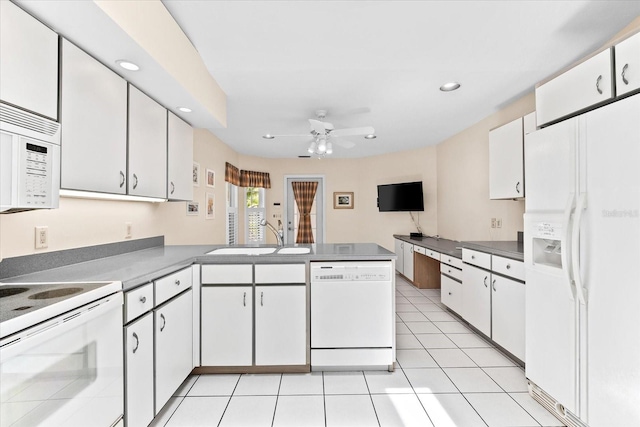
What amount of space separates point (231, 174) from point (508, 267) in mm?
4235

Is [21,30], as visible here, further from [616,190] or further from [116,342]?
[616,190]

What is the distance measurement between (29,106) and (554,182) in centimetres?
267

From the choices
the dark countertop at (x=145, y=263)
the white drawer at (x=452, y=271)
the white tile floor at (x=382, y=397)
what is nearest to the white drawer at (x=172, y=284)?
the dark countertop at (x=145, y=263)

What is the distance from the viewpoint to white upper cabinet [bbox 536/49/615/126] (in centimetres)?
152

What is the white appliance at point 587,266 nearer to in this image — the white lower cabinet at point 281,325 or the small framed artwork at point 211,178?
the white lower cabinet at point 281,325

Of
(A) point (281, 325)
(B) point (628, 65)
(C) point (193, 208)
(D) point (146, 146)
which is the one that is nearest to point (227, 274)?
(A) point (281, 325)

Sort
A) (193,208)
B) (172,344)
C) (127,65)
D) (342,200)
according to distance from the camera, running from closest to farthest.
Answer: (127,65), (172,344), (193,208), (342,200)

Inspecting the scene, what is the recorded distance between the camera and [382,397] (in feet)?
6.79

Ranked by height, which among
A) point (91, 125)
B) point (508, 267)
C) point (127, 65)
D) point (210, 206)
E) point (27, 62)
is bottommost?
point (508, 267)

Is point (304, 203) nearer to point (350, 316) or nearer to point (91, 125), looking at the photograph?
point (350, 316)

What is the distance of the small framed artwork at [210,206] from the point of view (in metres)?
4.13

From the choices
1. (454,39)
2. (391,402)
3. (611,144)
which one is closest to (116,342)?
(391,402)

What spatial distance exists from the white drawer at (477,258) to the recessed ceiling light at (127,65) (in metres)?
3.05

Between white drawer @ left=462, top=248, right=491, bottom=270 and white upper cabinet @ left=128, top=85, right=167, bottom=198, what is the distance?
2836 millimetres
